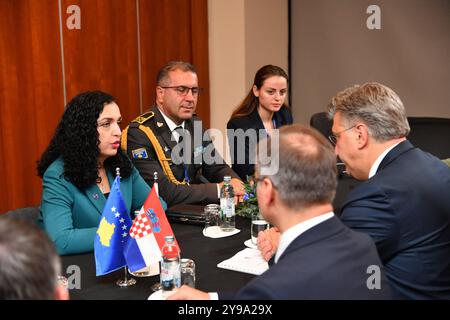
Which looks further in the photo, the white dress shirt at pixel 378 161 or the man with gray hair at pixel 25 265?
the white dress shirt at pixel 378 161

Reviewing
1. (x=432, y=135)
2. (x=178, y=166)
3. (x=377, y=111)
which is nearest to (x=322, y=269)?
(x=377, y=111)

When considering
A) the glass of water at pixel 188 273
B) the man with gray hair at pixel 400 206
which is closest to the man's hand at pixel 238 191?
the man with gray hair at pixel 400 206

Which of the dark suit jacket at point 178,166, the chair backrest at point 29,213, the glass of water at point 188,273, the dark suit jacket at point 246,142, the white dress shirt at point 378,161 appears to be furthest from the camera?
the dark suit jacket at point 246,142

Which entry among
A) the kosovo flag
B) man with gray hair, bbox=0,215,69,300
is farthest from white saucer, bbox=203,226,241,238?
man with gray hair, bbox=0,215,69,300

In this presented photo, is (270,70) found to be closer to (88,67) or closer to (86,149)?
(88,67)

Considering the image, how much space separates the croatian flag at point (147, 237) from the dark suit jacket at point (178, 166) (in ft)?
3.38

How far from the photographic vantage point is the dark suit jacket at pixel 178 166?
309 cm

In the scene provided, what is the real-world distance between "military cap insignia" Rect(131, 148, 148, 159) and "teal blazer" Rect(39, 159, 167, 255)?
2.05 feet

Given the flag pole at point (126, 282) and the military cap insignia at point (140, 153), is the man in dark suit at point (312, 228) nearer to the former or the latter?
the flag pole at point (126, 282)

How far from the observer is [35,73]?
4.08 meters

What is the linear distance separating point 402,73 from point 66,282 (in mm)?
4434

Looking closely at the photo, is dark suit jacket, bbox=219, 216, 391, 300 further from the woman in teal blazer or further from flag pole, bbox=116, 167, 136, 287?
the woman in teal blazer
